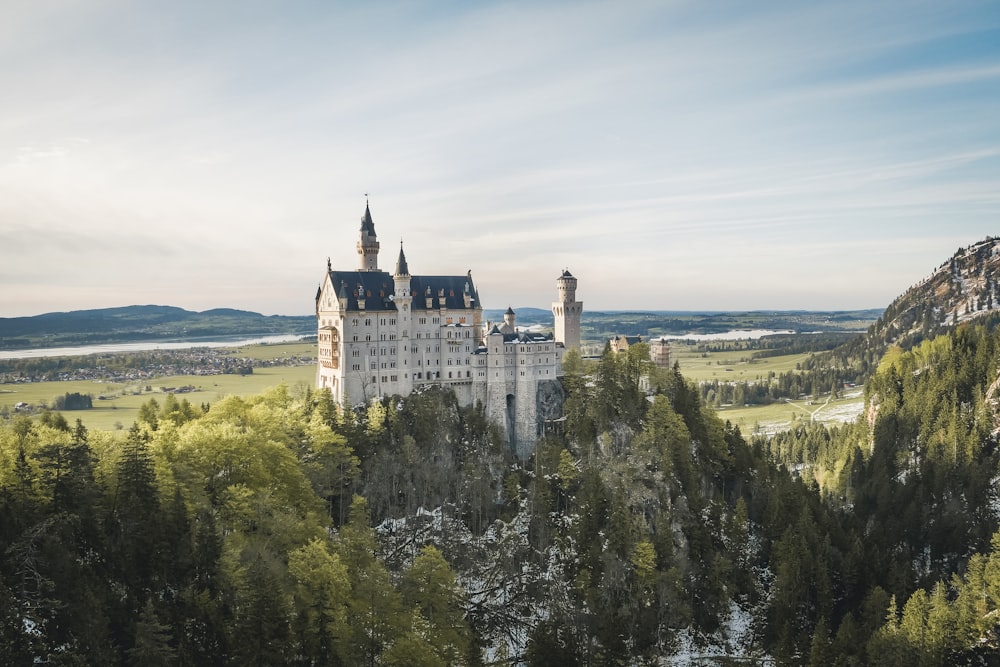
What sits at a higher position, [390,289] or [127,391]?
[390,289]

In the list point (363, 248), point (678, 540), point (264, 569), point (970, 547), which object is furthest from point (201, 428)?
point (970, 547)

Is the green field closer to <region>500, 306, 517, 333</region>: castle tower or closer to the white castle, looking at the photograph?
the white castle

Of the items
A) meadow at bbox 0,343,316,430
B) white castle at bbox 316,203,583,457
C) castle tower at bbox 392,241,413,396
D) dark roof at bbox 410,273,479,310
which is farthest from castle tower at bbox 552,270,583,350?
meadow at bbox 0,343,316,430

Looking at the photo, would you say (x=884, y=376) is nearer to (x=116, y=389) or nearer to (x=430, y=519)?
(x=430, y=519)

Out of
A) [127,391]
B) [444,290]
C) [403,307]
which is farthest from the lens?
[127,391]

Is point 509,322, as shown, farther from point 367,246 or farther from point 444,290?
point 367,246

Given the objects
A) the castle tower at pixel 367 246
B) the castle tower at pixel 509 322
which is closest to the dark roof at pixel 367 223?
the castle tower at pixel 367 246

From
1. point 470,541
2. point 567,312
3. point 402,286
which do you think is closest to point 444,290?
point 402,286
